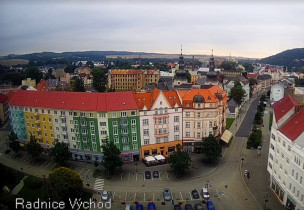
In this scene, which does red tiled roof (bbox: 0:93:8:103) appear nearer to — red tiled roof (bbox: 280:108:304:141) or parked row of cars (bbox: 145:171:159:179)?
parked row of cars (bbox: 145:171:159:179)

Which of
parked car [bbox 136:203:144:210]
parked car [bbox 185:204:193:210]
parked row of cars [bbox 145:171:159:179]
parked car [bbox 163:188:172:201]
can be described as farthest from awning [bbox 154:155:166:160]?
parked car [bbox 185:204:193:210]

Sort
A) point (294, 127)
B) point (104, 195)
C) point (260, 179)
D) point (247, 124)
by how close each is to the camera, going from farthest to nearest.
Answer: point (247, 124) < point (260, 179) < point (104, 195) < point (294, 127)

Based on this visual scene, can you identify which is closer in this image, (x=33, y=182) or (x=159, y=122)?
(x=33, y=182)

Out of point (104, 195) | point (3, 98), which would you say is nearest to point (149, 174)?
point (104, 195)

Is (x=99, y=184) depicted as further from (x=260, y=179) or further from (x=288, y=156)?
(x=288, y=156)

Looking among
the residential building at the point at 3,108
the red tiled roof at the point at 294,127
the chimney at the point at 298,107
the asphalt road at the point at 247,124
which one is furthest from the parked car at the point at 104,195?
the residential building at the point at 3,108

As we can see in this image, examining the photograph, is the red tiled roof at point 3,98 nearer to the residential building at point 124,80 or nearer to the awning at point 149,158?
the residential building at point 124,80

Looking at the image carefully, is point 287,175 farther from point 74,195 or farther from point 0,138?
point 0,138
